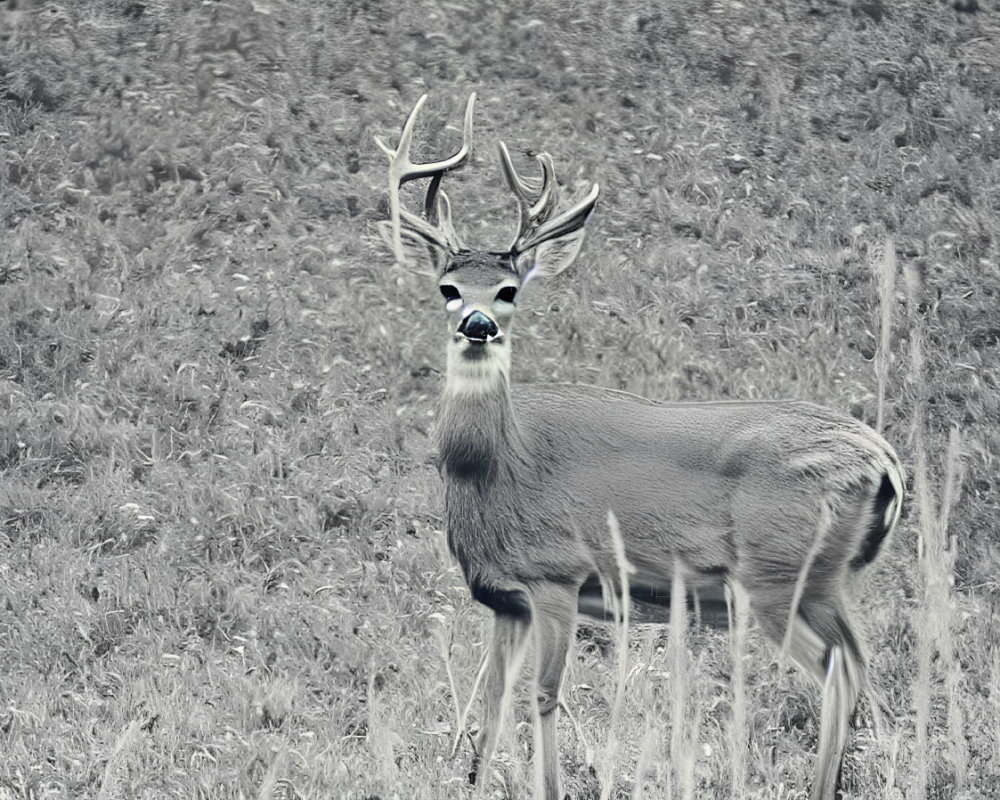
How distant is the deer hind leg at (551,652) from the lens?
531 centimetres

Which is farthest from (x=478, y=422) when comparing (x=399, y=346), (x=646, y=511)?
(x=399, y=346)

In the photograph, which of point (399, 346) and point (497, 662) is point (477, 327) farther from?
point (399, 346)

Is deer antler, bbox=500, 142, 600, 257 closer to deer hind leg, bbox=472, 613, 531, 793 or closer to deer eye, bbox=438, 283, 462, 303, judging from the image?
deer eye, bbox=438, 283, 462, 303

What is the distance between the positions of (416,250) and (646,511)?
1382mm

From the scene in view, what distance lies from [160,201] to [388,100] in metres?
2.34

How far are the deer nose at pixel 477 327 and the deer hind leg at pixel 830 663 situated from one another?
4.91 ft

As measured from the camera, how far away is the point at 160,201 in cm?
1143

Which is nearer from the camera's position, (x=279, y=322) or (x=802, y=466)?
(x=802, y=466)

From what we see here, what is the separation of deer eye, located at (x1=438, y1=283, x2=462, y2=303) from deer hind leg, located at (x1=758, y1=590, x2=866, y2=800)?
168 cm

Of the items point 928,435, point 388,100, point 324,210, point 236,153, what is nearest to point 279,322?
point 324,210

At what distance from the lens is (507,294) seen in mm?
5492

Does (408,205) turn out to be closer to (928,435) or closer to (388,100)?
(388,100)

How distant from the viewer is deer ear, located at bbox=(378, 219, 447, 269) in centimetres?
571

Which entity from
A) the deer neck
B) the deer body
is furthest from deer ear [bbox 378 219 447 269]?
the deer body
